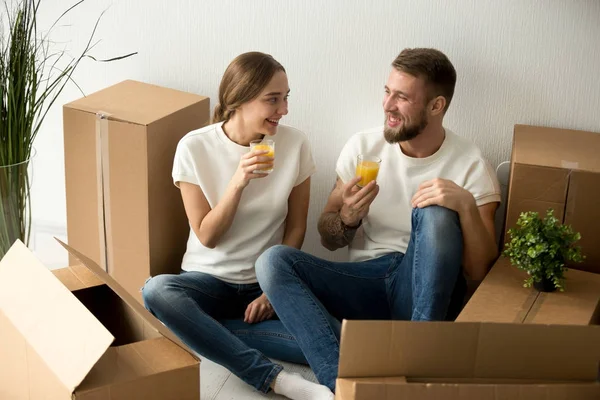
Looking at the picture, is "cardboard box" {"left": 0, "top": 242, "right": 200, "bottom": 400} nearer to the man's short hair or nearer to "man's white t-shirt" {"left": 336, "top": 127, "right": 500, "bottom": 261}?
"man's white t-shirt" {"left": 336, "top": 127, "right": 500, "bottom": 261}

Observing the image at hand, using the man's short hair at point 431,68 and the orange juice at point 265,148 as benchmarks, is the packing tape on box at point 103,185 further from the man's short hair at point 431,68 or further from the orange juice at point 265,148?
the man's short hair at point 431,68

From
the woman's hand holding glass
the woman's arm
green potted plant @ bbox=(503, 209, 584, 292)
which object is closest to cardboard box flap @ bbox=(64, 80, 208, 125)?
the woman's arm

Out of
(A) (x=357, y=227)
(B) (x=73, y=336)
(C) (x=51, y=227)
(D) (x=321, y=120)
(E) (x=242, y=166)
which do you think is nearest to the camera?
(B) (x=73, y=336)

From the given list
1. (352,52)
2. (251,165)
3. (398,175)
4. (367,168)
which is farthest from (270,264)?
(352,52)

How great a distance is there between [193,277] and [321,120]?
2.43 feet

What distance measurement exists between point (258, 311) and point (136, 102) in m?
0.83

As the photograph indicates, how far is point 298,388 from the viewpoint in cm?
243

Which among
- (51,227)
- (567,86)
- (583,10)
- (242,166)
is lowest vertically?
(51,227)

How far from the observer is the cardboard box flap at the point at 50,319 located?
1.94 m

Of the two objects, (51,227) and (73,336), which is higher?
(73,336)

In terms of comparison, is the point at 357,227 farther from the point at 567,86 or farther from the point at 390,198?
the point at 567,86

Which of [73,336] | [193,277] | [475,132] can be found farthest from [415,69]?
[73,336]

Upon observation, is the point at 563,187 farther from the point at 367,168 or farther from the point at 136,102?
the point at 136,102

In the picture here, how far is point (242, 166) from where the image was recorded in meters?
2.54
